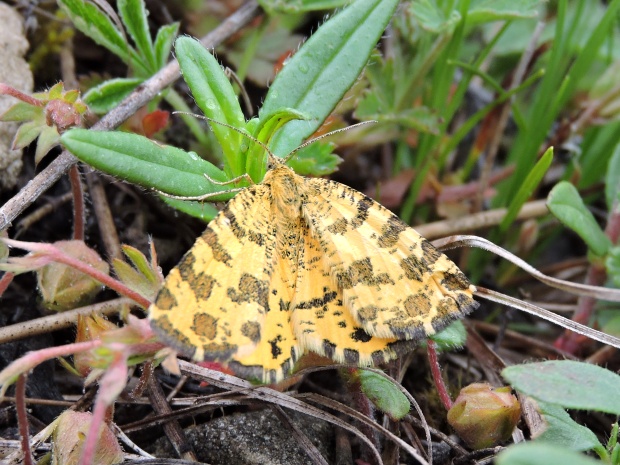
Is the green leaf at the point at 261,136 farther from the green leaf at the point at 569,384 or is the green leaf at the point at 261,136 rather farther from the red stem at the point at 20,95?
→ the green leaf at the point at 569,384

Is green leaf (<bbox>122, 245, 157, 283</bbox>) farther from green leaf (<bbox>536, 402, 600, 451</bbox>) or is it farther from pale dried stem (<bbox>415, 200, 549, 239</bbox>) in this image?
pale dried stem (<bbox>415, 200, 549, 239</bbox>)

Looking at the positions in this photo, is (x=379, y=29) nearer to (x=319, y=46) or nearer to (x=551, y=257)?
(x=319, y=46)

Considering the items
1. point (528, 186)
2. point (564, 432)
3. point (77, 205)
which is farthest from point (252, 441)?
point (528, 186)

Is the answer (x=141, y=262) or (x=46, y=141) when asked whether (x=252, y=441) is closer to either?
(x=141, y=262)

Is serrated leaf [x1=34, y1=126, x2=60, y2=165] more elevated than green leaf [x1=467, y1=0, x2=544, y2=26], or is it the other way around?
green leaf [x1=467, y1=0, x2=544, y2=26]

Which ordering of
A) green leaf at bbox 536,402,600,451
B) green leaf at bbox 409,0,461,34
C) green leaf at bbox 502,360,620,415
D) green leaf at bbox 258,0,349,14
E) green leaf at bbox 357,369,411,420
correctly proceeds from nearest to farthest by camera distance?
green leaf at bbox 502,360,620,415
green leaf at bbox 536,402,600,451
green leaf at bbox 357,369,411,420
green leaf at bbox 409,0,461,34
green leaf at bbox 258,0,349,14

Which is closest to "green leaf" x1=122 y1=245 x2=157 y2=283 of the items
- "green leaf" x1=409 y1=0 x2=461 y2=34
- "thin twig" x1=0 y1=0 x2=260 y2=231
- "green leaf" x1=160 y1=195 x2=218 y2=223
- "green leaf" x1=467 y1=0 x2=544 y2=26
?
"green leaf" x1=160 y1=195 x2=218 y2=223
